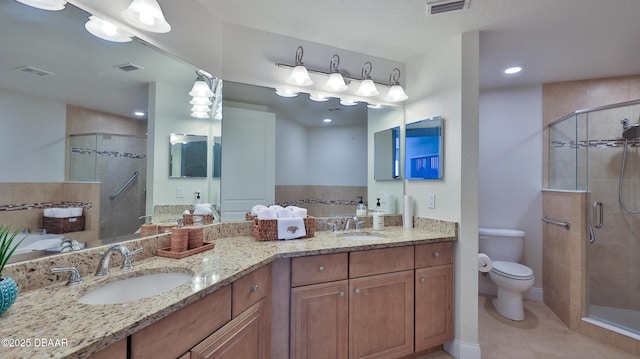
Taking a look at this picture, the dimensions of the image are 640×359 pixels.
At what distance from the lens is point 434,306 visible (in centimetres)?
194

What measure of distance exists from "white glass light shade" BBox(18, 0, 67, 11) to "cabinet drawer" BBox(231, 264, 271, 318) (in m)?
1.31

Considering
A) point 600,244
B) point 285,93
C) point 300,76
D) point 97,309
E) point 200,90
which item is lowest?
point 600,244

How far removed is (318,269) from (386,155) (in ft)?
4.35

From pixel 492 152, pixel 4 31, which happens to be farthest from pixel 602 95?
pixel 4 31

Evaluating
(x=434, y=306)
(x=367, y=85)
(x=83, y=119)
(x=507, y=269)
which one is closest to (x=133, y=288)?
(x=83, y=119)

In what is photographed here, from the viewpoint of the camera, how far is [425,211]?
2.28 m

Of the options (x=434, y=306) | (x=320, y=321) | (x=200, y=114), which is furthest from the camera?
(x=434, y=306)

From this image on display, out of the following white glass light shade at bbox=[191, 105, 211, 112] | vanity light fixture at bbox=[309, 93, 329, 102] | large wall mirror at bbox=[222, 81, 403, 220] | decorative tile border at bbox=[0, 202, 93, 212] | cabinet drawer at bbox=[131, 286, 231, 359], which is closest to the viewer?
cabinet drawer at bbox=[131, 286, 231, 359]

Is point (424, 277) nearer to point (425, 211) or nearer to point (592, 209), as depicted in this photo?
point (425, 211)

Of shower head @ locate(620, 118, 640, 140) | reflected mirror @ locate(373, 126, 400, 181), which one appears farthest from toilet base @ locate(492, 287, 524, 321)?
shower head @ locate(620, 118, 640, 140)

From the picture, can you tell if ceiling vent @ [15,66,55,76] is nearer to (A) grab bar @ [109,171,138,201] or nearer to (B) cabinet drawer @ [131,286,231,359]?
(A) grab bar @ [109,171,138,201]

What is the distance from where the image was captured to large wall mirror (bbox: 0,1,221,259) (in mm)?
962

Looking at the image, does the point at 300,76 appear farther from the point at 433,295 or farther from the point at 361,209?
the point at 433,295

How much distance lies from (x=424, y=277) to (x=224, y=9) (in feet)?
7.39
